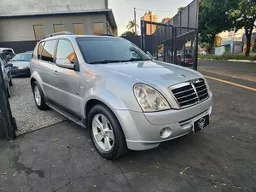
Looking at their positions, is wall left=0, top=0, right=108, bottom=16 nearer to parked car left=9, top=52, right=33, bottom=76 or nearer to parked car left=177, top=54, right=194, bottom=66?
parked car left=9, top=52, right=33, bottom=76

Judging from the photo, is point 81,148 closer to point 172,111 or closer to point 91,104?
point 91,104

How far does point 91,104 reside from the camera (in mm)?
2900

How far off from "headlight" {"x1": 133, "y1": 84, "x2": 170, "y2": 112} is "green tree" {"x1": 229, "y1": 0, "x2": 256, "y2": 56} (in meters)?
13.1

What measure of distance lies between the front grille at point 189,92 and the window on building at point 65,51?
1.73 metres

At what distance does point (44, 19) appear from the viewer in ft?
67.1

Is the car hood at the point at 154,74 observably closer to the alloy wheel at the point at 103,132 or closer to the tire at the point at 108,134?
the tire at the point at 108,134

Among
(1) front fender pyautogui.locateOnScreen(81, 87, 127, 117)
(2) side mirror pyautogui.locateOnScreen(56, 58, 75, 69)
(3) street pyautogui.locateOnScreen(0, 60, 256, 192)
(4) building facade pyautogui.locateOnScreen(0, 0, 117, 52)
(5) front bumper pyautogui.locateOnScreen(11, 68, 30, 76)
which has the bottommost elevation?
(3) street pyautogui.locateOnScreen(0, 60, 256, 192)

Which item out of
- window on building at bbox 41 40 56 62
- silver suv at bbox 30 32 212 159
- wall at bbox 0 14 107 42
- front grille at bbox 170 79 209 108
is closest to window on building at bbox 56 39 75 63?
silver suv at bbox 30 32 212 159

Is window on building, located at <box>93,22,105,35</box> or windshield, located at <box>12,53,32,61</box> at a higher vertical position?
window on building, located at <box>93,22,105,35</box>

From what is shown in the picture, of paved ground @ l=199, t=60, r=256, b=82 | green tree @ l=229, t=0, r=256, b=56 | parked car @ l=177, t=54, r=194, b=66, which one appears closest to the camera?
paved ground @ l=199, t=60, r=256, b=82

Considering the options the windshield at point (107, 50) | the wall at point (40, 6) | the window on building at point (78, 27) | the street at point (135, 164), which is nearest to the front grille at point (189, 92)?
the street at point (135, 164)

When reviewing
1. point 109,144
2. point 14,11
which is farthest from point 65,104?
point 14,11

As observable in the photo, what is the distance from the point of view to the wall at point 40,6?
64.7 feet

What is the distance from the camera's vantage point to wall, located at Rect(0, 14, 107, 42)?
20.2 meters
